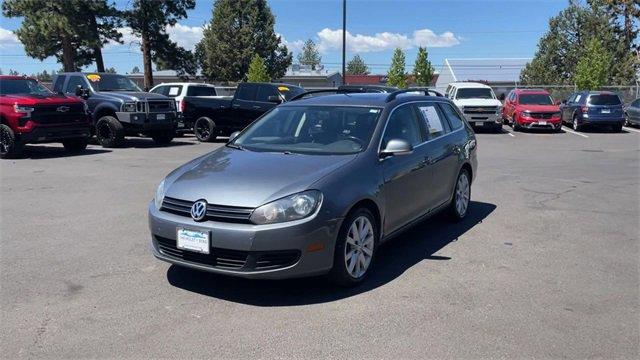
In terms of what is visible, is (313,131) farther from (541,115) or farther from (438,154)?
(541,115)

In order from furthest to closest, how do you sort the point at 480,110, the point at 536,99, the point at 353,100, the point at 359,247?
the point at 536,99 → the point at 480,110 → the point at 353,100 → the point at 359,247

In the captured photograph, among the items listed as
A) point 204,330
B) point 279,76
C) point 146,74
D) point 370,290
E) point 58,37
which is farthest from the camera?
point 279,76

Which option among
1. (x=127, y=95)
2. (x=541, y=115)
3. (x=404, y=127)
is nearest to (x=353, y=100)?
(x=404, y=127)

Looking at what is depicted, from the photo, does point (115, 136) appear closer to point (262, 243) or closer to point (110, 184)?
point (110, 184)

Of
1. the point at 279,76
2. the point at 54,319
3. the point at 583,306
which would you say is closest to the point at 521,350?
the point at 583,306

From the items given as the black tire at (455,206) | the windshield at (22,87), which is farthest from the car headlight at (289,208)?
the windshield at (22,87)

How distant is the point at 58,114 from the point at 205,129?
5204mm

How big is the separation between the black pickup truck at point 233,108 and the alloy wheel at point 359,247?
39.4 feet

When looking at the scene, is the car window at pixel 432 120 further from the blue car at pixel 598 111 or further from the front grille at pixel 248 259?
the blue car at pixel 598 111

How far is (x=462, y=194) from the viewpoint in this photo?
294 inches

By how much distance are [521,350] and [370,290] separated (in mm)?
1438

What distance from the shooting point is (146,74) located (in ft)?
119

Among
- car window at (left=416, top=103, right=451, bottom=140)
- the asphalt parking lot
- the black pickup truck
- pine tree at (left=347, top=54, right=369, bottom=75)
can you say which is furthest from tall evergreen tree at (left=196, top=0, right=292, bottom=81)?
pine tree at (left=347, top=54, right=369, bottom=75)

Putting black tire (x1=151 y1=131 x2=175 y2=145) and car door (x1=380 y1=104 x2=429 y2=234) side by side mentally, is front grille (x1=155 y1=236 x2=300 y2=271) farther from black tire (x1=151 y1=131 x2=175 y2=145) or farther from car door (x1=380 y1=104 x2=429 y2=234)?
black tire (x1=151 y1=131 x2=175 y2=145)
